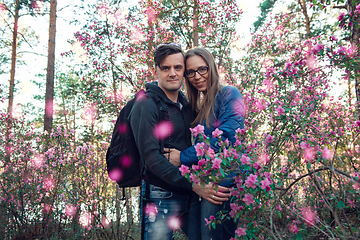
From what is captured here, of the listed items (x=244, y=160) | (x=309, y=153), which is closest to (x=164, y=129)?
(x=244, y=160)

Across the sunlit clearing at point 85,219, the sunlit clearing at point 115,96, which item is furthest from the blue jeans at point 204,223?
the sunlit clearing at point 115,96

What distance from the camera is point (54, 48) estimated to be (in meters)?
8.71

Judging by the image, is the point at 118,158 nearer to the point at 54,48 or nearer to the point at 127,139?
the point at 127,139

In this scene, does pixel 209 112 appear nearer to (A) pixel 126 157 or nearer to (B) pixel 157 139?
(B) pixel 157 139

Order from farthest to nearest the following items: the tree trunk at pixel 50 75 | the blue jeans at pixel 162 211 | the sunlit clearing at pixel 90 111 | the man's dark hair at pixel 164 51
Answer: the sunlit clearing at pixel 90 111 < the tree trunk at pixel 50 75 < the man's dark hair at pixel 164 51 < the blue jeans at pixel 162 211

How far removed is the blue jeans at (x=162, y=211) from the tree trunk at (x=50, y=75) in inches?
259

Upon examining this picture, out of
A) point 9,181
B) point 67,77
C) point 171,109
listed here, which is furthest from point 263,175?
point 67,77

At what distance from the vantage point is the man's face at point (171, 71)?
2.10 metres

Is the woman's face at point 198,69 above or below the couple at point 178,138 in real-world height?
above

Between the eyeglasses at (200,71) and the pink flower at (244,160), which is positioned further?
the eyeglasses at (200,71)

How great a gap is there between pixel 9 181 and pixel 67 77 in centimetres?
1593

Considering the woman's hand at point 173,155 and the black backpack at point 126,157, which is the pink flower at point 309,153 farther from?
the black backpack at point 126,157

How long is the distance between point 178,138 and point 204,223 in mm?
688

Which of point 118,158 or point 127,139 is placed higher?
point 127,139
